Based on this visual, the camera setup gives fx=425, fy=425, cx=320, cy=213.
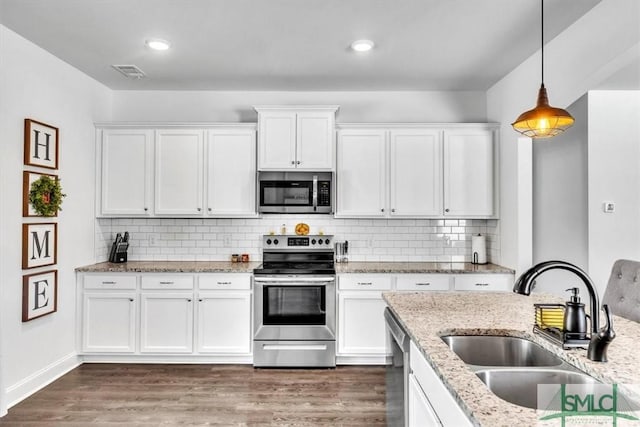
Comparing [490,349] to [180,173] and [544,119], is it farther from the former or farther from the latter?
[180,173]

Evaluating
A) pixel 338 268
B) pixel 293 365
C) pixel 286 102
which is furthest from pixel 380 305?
pixel 286 102

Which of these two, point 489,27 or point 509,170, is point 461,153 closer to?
point 509,170

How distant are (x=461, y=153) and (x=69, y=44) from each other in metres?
3.51

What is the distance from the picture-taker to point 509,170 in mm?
3922

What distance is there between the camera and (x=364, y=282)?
3.85 m

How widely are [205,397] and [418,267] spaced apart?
215cm

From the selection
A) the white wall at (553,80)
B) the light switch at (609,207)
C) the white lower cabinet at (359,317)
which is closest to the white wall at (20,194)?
the white lower cabinet at (359,317)

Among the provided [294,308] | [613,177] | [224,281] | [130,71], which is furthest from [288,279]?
[613,177]

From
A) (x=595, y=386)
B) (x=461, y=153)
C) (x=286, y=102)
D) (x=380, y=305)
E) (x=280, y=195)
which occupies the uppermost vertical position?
(x=286, y=102)

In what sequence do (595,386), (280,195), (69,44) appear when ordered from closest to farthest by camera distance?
(595,386) < (69,44) < (280,195)

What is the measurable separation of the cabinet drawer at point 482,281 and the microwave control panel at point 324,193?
4.54 feet

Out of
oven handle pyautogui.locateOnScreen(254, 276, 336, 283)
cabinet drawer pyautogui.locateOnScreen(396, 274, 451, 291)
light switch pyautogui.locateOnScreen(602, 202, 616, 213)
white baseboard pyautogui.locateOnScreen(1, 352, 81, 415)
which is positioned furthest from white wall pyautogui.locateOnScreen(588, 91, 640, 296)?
white baseboard pyautogui.locateOnScreen(1, 352, 81, 415)

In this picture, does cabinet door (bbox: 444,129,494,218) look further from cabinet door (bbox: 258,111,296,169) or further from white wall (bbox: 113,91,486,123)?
cabinet door (bbox: 258,111,296,169)

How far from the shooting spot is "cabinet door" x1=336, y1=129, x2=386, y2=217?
4.15 meters
